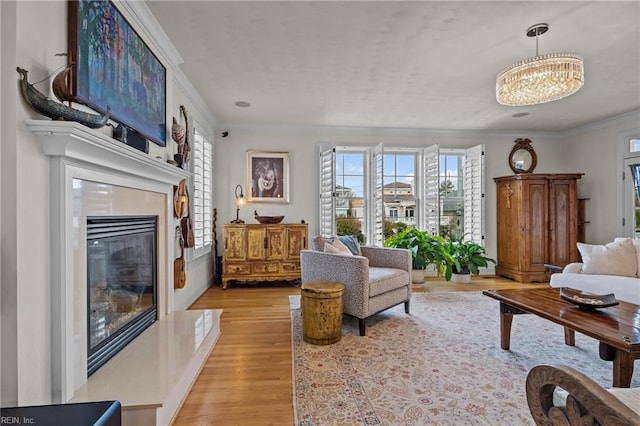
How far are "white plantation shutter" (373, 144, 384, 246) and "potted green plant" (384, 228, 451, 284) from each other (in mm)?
269

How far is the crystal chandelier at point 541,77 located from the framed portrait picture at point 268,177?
3.19 meters

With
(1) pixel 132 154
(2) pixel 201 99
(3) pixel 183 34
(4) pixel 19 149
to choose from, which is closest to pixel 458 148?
(2) pixel 201 99

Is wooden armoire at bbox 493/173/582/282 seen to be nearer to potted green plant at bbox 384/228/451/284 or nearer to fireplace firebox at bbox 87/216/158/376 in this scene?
potted green plant at bbox 384/228/451/284

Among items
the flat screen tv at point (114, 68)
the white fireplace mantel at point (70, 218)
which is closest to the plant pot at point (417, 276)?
the flat screen tv at point (114, 68)

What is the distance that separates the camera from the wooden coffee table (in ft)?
5.13

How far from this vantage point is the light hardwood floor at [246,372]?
5.28 ft

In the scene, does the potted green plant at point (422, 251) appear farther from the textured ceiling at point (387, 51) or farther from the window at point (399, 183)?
the textured ceiling at point (387, 51)

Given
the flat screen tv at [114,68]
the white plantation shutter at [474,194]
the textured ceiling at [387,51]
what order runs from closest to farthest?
the flat screen tv at [114,68], the textured ceiling at [387,51], the white plantation shutter at [474,194]

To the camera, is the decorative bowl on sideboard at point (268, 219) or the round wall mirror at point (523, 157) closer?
the decorative bowl on sideboard at point (268, 219)

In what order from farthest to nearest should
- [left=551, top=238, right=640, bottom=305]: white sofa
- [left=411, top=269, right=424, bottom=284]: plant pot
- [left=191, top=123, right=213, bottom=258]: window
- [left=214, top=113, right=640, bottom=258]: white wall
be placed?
[left=214, top=113, right=640, bottom=258]: white wall → [left=411, top=269, right=424, bottom=284]: plant pot → [left=191, top=123, right=213, bottom=258]: window → [left=551, top=238, right=640, bottom=305]: white sofa

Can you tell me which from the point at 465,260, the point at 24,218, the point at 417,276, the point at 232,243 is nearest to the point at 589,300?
the point at 417,276

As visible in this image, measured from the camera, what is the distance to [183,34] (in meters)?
2.38

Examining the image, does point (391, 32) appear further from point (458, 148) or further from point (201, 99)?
point (458, 148)

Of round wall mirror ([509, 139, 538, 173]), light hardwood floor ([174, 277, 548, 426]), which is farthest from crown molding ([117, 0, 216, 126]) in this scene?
round wall mirror ([509, 139, 538, 173])
